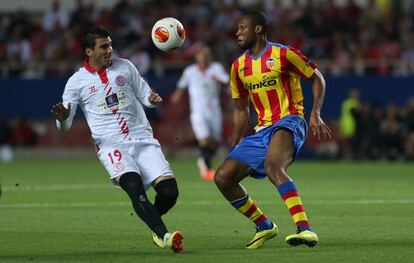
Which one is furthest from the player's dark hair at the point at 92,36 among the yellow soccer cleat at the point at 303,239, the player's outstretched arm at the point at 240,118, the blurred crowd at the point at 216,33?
the blurred crowd at the point at 216,33

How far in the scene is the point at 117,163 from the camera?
36.1ft

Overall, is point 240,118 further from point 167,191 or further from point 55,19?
point 55,19

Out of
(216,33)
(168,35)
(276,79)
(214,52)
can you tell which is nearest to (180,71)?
(214,52)

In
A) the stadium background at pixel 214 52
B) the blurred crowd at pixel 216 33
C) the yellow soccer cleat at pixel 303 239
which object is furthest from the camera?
the blurred crowd at pixel 216 33

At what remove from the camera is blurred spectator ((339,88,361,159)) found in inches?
1177

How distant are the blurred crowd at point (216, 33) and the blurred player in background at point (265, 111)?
1920cm

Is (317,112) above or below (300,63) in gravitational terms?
below

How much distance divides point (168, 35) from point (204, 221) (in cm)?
290

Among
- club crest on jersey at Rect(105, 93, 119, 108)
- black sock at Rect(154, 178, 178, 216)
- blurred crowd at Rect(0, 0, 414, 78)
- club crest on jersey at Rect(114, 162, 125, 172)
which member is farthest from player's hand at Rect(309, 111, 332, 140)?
blurred crowd at Rect(0, 0, 414, 78)

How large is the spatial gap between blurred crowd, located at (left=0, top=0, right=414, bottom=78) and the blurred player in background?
1920 centimetres

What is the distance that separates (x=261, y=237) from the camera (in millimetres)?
11000

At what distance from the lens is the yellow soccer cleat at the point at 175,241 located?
Answer: 1025 cm

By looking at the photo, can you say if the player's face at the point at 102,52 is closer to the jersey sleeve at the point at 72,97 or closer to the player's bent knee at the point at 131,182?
the jersey sleeve at the point at 72,97

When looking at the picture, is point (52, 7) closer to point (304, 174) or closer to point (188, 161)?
point (188, 161)
